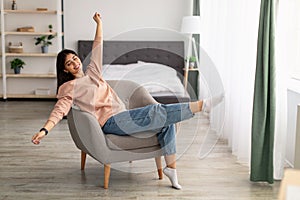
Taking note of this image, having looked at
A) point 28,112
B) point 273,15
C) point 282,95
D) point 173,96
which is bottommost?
point 28,112

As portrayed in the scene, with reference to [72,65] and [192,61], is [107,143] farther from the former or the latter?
[192,61]

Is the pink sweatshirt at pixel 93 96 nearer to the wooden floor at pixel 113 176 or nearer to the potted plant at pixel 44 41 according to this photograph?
the wooden floor at pixel 113 176

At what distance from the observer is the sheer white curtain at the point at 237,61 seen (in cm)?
392

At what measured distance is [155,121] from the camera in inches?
128

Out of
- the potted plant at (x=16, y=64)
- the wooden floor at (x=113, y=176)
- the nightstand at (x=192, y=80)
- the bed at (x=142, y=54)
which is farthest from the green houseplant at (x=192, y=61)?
the potted plant at (x=16, y=64)

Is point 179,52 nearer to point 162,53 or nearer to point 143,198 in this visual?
point 162,53

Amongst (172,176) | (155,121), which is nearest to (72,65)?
(155,121)

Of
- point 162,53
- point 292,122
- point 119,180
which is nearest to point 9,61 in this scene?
point 162,53

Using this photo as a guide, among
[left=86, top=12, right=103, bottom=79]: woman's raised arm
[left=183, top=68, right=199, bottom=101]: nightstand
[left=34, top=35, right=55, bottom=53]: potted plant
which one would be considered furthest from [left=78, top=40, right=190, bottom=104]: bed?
[left=86, top=12, right=103, bottom=79]: woman's raised arm

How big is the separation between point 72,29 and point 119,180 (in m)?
4.23

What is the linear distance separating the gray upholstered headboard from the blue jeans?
388 centimetres

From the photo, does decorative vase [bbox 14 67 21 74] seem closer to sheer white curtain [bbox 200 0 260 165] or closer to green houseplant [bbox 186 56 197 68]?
green houseplant [bbox 186 56 197 68]

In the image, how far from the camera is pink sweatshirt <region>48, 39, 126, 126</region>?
329 centimetres

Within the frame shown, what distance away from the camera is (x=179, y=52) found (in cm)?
718
